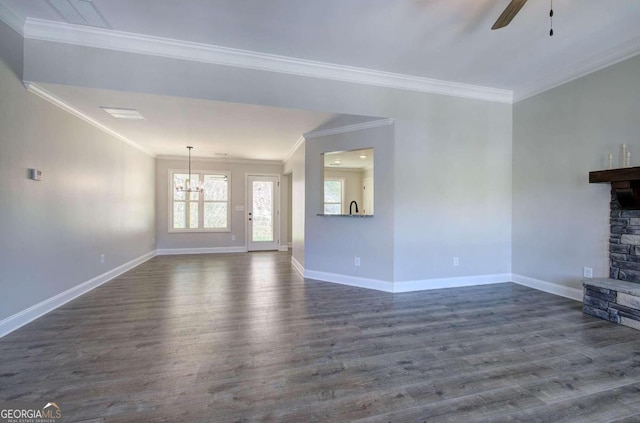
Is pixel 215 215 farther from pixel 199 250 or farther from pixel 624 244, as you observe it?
pixel 624 244

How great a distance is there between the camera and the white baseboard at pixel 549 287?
140 inches

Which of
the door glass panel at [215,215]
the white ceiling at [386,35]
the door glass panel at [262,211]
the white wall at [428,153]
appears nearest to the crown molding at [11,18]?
the white ceiling at [386,35]

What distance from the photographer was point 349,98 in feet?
12.0

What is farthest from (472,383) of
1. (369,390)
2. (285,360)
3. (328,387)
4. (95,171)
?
(95,171)

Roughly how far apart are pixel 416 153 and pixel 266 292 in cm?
292

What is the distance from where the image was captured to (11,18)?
8.36 ft

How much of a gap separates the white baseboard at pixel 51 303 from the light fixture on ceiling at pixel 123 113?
7.66ft

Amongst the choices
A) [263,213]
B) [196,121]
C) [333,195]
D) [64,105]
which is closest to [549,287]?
[333,195]

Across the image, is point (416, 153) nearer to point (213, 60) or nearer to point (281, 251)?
point (213, 60)

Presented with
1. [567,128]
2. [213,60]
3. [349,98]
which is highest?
[213,60]

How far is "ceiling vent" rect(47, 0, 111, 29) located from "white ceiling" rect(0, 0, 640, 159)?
6cm

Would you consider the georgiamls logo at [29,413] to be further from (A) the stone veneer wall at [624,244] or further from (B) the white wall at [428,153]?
(A) the stone veneer wall at [624,244]

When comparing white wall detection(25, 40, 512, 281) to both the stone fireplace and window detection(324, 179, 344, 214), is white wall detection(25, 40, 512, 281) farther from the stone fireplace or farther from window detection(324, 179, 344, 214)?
the stone fireplace

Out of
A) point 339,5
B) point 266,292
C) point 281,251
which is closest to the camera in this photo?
point 339,5
